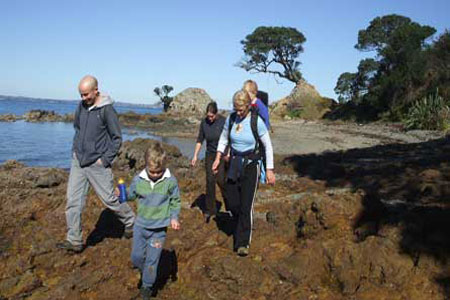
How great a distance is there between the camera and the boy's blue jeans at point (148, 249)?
13.7 feet

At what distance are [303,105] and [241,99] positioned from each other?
37.0m

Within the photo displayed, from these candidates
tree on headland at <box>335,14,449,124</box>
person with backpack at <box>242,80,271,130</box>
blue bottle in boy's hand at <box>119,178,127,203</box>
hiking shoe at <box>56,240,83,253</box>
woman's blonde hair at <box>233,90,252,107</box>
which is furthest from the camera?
tree on headland at <box>335,14,449,124</box>

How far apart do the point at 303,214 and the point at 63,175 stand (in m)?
6.44

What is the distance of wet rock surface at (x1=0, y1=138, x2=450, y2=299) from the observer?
427 centimetres

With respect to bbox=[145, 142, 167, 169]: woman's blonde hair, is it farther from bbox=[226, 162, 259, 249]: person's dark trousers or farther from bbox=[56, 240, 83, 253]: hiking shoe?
bbox=[56, 240, 83, 253]: hiking shoe

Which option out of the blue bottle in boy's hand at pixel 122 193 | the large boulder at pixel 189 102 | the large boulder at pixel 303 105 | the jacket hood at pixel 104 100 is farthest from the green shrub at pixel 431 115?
the large boulder at pixel 189 102

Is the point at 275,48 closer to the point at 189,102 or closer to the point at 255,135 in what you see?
the point at 189,102

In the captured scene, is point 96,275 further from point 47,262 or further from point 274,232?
point 274,232

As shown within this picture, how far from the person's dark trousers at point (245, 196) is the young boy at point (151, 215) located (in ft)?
3.76

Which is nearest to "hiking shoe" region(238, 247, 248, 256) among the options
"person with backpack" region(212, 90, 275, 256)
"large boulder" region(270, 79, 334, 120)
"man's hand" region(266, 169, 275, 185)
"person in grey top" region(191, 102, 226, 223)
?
"person with backpack" region(212, 90, 275, 256)

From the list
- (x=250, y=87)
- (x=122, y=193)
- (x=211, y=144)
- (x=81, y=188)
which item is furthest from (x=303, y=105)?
(x=122, y=193)

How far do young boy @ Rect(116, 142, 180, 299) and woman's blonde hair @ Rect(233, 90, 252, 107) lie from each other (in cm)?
124

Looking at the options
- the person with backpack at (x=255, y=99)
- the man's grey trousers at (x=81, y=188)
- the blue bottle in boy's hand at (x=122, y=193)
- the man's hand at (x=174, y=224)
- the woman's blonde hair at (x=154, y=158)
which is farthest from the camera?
the person with backpack at (x=255, y=99)

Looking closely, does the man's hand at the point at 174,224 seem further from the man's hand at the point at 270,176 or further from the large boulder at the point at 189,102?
the large boulder at the point at 189,102
